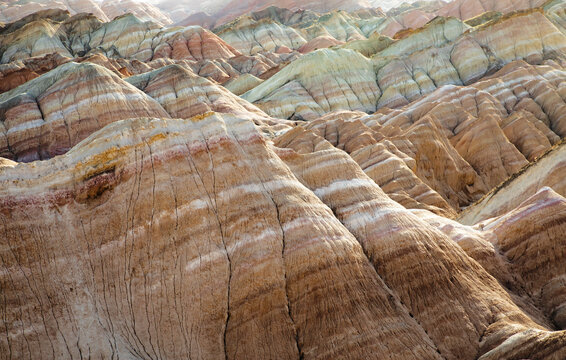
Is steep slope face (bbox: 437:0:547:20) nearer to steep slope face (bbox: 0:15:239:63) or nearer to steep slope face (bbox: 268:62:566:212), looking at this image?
steep slope face (bbox: 0:15:239:63)

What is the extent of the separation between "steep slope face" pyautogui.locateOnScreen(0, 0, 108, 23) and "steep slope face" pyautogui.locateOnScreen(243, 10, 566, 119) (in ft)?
284

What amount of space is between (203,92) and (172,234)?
1279 inches

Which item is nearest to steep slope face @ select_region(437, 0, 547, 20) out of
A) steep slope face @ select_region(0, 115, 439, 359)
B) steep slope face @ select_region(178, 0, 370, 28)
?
steep slope face @ select_region(178, 0, 370, 28)

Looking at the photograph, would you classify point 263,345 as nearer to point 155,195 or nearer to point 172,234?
point 172,234

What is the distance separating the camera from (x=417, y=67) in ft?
216

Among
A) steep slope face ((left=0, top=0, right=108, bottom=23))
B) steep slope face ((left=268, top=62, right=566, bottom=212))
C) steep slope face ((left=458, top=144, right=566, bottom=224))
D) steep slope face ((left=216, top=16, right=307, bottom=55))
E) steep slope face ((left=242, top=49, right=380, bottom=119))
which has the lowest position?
steep slope face ((left=0, top=0, right=108, bottom=23))

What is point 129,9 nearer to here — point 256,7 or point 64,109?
point 256,7

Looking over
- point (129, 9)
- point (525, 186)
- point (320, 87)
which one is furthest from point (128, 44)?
point (525, 186)

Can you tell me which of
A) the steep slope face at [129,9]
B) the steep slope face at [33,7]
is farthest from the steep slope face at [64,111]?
the steep slope face at [129,9]

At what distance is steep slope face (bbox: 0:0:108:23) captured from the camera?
124562 mm

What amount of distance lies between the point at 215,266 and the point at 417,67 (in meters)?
57.8

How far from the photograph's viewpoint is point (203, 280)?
12.4m

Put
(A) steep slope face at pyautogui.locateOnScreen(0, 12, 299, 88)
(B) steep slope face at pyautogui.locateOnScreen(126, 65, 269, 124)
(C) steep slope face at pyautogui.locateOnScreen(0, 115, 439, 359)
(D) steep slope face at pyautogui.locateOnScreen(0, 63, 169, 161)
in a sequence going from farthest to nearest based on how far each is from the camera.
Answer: (A) steep slope face at pyautogui.locateOnScreen(0, 12, 299, 88) → (B) steep slope face at pyautogui.locateOnScreen(126, 65, 269, 124) → (D) steep slope face at pyautogui.locateOnScreen(0, 63, 169, 161) → (C) steep slope face at pyautogui.locateOnScreen(0, 115, 439, 359)

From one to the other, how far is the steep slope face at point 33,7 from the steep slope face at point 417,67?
86.6m
